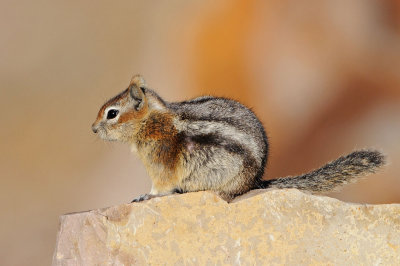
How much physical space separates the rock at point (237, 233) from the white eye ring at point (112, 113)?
1.07 meters

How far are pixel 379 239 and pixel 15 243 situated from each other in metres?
7.29

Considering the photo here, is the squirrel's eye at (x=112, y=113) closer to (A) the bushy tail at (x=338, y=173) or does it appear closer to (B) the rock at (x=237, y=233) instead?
(B) the rock at (x=237, y=233)

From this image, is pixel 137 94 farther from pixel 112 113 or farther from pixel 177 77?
pixel 177 77

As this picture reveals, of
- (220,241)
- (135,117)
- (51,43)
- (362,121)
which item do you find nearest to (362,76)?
(362,121)

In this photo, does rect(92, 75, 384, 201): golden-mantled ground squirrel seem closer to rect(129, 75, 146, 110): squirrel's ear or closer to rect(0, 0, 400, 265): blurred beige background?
rect(129, 75, 146, 110): squirrel's ear

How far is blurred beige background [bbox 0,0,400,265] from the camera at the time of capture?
11.1 m

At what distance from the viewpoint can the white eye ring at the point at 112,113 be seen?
5.69 metres

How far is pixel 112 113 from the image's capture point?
5.71m

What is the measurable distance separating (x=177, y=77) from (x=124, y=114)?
5.87m

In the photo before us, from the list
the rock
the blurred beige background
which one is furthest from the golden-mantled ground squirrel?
the blurred beige background

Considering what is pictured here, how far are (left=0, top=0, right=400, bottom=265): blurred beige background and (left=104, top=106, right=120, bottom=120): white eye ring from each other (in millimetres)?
5132

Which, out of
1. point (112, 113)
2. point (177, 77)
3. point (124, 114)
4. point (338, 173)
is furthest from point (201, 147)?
point (177, 77)

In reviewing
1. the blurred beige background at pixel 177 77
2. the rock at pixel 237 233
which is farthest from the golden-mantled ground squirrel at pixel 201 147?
Result: the blurred beige background at pixel 177 77

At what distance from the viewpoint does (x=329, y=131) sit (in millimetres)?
11398
